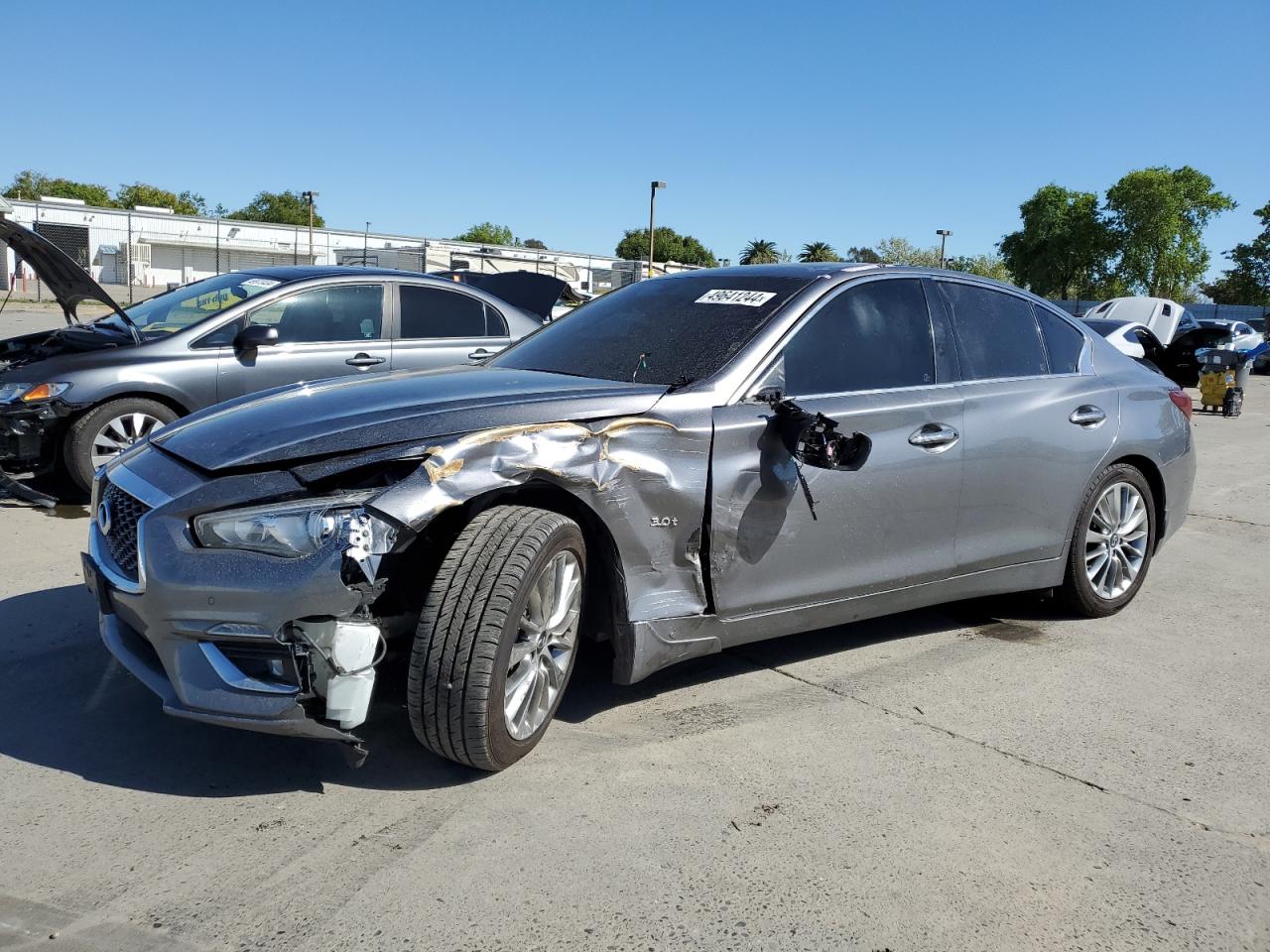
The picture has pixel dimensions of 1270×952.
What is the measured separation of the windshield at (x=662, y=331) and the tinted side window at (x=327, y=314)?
3.17m

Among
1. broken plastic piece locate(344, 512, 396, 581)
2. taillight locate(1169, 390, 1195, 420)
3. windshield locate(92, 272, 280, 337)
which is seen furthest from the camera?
windshield locate(92, 272, 280, 337)

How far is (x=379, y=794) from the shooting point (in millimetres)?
3053

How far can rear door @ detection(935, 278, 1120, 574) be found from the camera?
4.30 m

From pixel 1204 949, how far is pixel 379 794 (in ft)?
7.22

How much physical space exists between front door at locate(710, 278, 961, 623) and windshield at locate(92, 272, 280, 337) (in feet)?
15.5

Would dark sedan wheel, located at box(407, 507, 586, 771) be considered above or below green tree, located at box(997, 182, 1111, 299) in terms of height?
below

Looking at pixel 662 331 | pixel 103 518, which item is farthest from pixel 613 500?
pixel 103 518

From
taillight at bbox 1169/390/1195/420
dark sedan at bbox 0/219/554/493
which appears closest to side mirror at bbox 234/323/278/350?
dark sedan at bbox 0/219/554/493

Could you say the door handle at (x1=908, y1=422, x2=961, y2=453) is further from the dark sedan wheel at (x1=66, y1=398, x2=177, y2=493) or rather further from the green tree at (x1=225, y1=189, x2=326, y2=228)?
the green tree at (x1=225, y1=189, x2=326, y2=228)

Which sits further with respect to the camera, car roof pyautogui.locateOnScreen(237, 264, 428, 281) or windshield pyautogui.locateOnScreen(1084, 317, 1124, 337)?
windshield pyautogui.locateOnScreen(1084, 317, 1124, 337)

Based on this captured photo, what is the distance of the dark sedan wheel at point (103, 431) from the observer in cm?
653

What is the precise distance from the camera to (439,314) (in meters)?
7.78

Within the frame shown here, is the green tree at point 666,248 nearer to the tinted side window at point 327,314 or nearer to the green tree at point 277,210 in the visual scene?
the green tree at point 277,210

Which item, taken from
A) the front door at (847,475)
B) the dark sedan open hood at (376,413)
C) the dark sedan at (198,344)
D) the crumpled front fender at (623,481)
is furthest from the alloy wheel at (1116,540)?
the dark sedan at (198,344)
